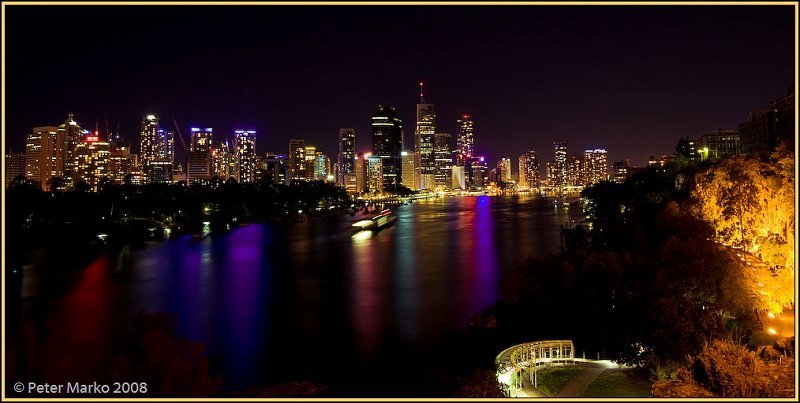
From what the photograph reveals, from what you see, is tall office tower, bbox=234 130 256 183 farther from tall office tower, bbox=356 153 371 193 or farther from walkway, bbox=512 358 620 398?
walkway, bbox=512 358 620 398

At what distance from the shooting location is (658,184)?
21.6 metres

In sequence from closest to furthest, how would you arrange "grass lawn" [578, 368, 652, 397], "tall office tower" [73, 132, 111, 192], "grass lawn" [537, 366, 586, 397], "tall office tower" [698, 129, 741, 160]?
"grass lawn" [578, 368, 652, 397], "grass lawn" [537, 366, 586, 397], "tall office tower" [698, 129, 741, 160], "tall office tower" [73, 132, 111, 192]

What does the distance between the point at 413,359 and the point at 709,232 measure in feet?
20.7

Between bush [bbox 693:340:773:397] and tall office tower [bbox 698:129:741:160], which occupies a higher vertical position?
tall office tower [bbox 698:129:741:160]

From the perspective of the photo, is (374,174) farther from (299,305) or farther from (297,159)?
(299,305)

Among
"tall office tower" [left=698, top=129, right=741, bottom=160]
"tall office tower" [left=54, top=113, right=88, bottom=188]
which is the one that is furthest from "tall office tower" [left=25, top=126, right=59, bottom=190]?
"tall office tower" [left=698, top=129, right=741, bottom=160]

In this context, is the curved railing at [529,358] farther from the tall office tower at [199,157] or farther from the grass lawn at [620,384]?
the tall office tower at [199,157]

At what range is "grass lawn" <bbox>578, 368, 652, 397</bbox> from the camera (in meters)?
6.79

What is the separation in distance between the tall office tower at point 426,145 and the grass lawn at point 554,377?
113553mm

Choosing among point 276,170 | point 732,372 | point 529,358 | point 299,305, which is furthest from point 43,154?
point 732,372

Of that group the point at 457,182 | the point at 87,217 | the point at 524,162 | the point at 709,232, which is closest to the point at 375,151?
the point at 457,182

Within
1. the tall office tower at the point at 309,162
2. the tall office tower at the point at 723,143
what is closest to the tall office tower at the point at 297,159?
the tall office tower at the point at 309,162

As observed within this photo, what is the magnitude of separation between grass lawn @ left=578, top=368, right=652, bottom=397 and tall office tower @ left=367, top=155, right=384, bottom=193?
3514 inches

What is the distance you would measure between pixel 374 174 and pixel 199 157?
31.0 m
